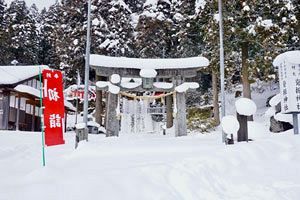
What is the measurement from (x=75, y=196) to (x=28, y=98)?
22.2m

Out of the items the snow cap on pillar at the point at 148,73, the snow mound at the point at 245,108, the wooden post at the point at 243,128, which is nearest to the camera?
the snow mound at the point at 245,108

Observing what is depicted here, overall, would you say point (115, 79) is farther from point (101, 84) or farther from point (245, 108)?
point (245, 108)

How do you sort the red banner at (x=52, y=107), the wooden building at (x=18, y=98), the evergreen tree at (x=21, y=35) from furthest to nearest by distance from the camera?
1. the evergreen tree at (x=21, y=35)
2. the wooden building at (x=18, y=98)
3. the red banner at (x=52, y=107)

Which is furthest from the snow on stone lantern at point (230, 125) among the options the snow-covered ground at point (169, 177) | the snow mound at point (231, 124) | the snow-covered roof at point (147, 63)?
the snow-covered roof at point (147, 63)

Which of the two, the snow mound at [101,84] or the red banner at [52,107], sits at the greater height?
the snow mound at [101,84]

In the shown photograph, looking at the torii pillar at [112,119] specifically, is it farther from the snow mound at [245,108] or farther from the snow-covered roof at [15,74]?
the snow-covered roof at [15,74]

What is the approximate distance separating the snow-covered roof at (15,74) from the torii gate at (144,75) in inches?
374

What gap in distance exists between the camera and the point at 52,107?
24.6 ft

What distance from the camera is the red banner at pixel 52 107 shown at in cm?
732

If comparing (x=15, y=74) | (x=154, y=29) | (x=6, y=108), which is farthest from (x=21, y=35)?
(x=154, y=29)

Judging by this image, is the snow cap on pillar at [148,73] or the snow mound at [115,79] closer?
the snow mound at [115,79]

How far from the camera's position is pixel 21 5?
128 feet

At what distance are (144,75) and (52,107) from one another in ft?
24.7

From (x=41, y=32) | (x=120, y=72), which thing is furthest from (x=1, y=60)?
(x=120, y=72)
